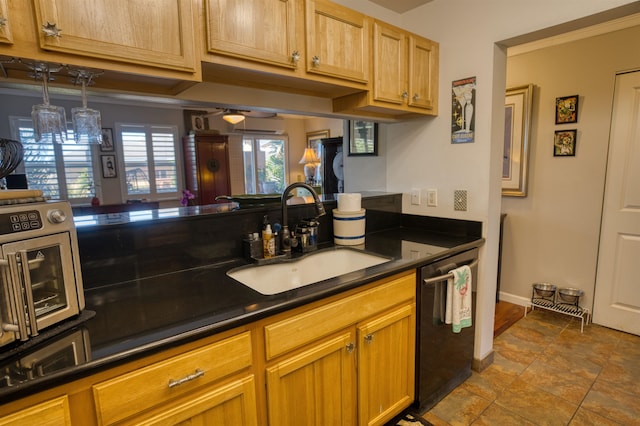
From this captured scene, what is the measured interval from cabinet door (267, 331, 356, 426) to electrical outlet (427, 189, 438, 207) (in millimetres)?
1251

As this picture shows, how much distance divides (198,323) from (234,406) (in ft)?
1.05

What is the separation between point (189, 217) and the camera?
5.08 ft

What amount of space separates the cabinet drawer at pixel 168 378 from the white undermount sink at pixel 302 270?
445 mm

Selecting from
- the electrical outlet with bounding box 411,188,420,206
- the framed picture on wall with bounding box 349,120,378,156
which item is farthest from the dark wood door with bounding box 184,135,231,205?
the electrical outlet with bounding box 411,188,420,206

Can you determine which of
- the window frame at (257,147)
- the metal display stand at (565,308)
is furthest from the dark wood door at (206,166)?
the metal display stand at (565,308)

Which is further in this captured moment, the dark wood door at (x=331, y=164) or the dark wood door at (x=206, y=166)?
the dark wood door at (x=206, y=166)

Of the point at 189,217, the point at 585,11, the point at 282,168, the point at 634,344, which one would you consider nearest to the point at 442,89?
the point at 585,11

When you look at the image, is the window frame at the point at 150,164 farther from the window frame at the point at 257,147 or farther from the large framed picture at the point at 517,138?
the large framed picture at the point at 517,138

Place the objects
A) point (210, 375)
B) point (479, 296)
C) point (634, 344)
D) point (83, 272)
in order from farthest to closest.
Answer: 1. point (634, 344)
2. point (479, 296)
3. point (83, 272)
4. point (210, 375)

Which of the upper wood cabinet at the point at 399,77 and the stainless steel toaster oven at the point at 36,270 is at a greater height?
the upper wood cabinet at the point at 399,77

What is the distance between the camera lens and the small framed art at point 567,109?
2.75 meters

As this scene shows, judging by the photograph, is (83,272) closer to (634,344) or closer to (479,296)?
(479,296)

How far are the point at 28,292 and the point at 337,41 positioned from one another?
1530 mm

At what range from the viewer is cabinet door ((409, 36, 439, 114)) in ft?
6.64
